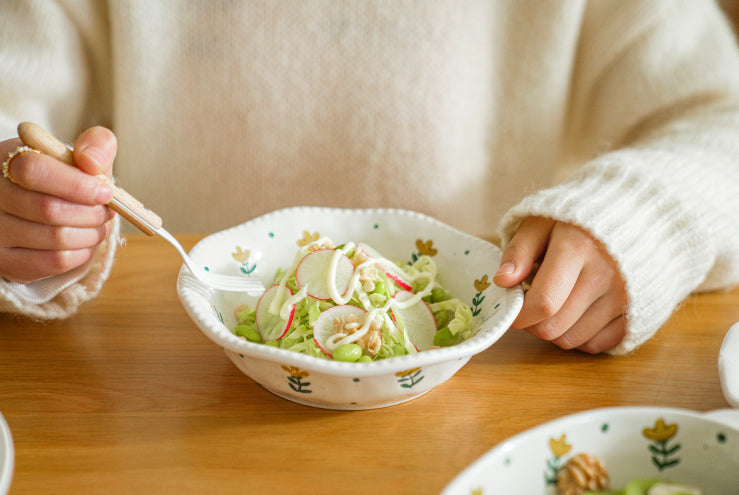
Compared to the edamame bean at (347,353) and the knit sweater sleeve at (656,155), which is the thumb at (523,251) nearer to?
the knit sweater sleeve at (656,155)

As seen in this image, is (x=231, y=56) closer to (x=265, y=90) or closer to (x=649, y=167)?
(x=265, y=90)

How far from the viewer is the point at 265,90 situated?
109 cm

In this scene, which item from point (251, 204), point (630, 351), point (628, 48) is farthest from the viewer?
point (251, 204)

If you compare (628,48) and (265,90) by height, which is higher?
(628,48)

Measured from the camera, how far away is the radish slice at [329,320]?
0.60 meters

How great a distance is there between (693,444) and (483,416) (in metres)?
0.19

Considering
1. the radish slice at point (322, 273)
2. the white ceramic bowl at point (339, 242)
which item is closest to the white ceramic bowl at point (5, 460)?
the white ceramic bowl at point (339, 242)

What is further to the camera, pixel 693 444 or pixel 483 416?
pixel 483 416

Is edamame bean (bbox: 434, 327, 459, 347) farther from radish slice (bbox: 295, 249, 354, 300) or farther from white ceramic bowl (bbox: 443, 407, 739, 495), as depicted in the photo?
white ceramic bowl (bbox: 443, 407, 739, 495)

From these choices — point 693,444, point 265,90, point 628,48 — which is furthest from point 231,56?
point 693,444

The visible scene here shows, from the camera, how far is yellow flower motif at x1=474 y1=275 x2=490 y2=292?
0.70 m

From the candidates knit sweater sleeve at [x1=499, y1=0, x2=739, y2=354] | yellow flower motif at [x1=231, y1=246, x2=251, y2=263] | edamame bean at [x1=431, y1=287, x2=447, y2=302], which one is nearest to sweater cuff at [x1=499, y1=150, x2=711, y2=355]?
knit sweater sleeve at [x1=499, y1=0, x2=739, y2=354]

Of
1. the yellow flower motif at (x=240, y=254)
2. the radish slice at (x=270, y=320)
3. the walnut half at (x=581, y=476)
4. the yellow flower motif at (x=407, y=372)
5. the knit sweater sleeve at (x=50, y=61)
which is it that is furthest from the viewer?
the knit sweater sleeve at (x=50, y=61)

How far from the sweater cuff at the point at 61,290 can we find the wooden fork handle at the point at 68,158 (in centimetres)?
17
